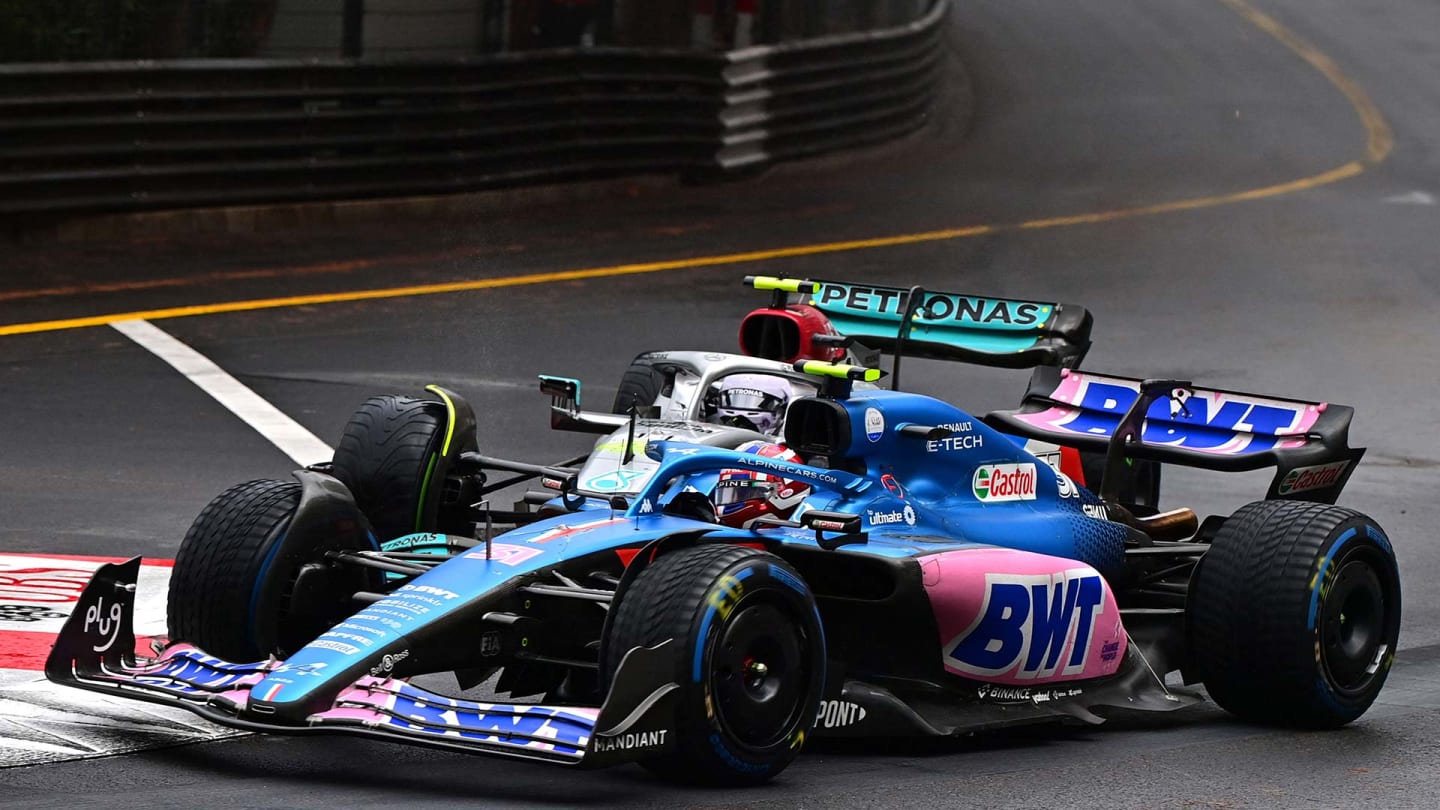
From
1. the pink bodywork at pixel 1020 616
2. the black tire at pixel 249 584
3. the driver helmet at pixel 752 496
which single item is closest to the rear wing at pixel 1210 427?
the pink bodywork at pixel 1020 616

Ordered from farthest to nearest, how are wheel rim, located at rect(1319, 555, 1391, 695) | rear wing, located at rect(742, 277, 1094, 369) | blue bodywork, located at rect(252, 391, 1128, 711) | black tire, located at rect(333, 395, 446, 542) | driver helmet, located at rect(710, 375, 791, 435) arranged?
rear wing, located at rect(742, 277, 1094, 369) < driver helmet, located at rect(710, 375, 791, 435) < black tire, located at rect(333, 395, 446, 542) < wheel rim, located at rect(1319, 555, 1391, 695) < blue bodywork, located at rect(252, 391, 1128, 711)

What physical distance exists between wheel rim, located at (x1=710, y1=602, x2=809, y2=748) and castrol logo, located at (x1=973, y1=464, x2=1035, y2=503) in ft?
5.06

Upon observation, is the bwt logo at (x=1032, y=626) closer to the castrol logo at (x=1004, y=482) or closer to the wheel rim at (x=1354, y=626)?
the castrol logo at (x=1004, y=482)

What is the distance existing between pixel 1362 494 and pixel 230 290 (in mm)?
9151

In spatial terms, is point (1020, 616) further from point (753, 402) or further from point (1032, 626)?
point (753, 402)

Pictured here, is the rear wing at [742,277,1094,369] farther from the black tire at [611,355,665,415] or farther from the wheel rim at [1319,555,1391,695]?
the wheel rim at [1319,555,1391,695]

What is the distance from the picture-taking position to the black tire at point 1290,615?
8.08 metres

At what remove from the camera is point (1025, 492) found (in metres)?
8.55

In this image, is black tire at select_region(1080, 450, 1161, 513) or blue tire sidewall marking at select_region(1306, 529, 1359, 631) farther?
black tire at select_region(1080, 450, 1161, 513)

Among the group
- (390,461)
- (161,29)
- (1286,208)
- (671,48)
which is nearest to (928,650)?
(390,461)

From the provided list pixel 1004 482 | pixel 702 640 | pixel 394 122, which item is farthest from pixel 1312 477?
pixel 394 122

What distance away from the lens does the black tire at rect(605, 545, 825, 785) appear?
6.68 metres

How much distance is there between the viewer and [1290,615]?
8055 mm

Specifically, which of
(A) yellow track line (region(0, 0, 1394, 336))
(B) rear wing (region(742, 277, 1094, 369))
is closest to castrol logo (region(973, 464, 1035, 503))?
(B) rear wing (region(742, 277, 1094, 369))
